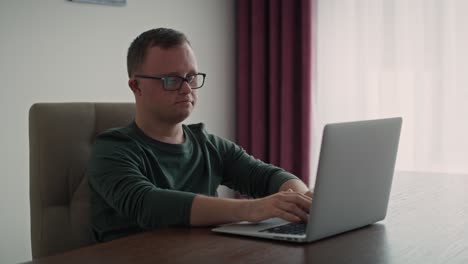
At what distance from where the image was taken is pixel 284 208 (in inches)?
52.5

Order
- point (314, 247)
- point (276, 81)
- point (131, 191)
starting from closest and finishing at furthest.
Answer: point (314, 247)
point (131, 191)
point (276, 81)

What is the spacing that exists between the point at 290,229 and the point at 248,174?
589 mm

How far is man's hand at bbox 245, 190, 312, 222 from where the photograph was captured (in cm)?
133

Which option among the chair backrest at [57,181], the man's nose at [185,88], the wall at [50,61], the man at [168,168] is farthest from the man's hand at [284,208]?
the wall at [50,61]

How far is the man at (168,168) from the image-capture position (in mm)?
1410

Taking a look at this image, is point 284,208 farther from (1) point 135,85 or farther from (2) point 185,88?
(1) point 135,85

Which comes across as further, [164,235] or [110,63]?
[110,63]

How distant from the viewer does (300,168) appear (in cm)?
391

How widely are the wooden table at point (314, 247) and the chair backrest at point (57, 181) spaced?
0.43 metres

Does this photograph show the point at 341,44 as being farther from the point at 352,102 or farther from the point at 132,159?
the point at 132,159

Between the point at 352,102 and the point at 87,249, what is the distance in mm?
2682

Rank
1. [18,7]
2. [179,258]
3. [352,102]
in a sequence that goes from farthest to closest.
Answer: [352,102], [18,7], [179,258]

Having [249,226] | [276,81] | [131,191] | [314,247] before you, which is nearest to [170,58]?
[131,191]

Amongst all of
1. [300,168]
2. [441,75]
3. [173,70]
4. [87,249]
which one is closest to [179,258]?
[87,249]
